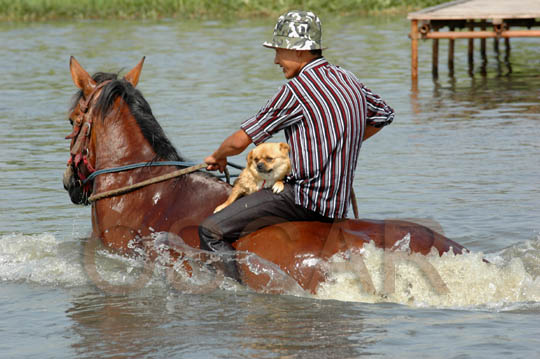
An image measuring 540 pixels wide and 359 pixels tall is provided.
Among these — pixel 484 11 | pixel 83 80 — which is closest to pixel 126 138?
pixel 83 80

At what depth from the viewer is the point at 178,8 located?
1817 inches

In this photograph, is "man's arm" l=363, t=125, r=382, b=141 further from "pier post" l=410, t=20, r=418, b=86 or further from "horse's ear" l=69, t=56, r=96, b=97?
"pier post" l=410, t=20, r=418, b=86

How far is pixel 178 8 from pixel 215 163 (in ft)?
133

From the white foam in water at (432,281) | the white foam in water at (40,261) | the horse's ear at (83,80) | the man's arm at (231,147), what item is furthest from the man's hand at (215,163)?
the white foam in water at (40,261)

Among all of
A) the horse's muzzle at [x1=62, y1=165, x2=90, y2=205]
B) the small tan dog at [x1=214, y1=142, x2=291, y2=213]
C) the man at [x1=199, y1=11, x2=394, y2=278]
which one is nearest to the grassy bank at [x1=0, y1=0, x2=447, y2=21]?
the horse's muzzle at [x1=62, y1=165, x2=90, y2=205]

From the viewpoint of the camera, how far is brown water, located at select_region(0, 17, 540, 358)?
6.37 metres

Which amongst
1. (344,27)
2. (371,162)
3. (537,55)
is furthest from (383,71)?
(344,27)

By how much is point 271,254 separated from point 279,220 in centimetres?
25

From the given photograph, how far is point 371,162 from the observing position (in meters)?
14.0

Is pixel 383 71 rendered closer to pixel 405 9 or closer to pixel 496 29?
pixel 496 29

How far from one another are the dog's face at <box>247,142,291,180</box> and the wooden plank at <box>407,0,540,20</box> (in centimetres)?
1582

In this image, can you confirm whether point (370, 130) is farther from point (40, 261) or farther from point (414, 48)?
point (414, 48)

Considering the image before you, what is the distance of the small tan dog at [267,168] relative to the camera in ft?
20.7

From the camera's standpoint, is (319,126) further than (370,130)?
No
